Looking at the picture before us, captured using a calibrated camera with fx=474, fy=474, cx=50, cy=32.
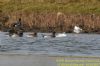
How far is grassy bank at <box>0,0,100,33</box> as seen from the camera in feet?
124

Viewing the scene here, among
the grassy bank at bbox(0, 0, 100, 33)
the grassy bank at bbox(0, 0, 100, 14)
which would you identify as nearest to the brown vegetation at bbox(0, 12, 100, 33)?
the grassy bank at bbox(0, 0, 100, 33)

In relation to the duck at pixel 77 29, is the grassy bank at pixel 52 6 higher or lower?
higher

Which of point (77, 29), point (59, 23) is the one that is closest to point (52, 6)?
point (59, 23)

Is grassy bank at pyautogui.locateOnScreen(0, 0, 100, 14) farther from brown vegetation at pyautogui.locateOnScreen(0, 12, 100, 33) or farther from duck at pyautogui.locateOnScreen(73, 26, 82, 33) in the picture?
duck at pyautogui.locateOnScreen(73, 26, 82, 33)

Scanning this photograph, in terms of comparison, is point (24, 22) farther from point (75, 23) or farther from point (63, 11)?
point (63, 11)

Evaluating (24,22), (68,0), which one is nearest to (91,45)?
(24,22)

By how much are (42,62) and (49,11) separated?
30.8m

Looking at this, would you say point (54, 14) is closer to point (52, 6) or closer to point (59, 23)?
point (59, 23)

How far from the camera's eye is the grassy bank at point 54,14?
124ft

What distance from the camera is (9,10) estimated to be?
48.7m

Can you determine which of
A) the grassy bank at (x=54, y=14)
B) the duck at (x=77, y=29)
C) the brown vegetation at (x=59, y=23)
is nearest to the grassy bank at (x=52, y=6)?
the grassy bank at (x=54, y=14)

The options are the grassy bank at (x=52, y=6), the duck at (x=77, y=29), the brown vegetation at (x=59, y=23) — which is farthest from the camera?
the grassy bank at (x=52, y=6)

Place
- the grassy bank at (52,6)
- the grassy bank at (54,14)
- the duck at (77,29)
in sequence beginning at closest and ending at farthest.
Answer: the duck at (77,29) → the grassy bank at (54,14) → the grassy bank at (52,6)

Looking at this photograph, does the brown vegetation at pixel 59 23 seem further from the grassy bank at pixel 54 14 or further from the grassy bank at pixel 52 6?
the grassy bank at pixel 52 6
